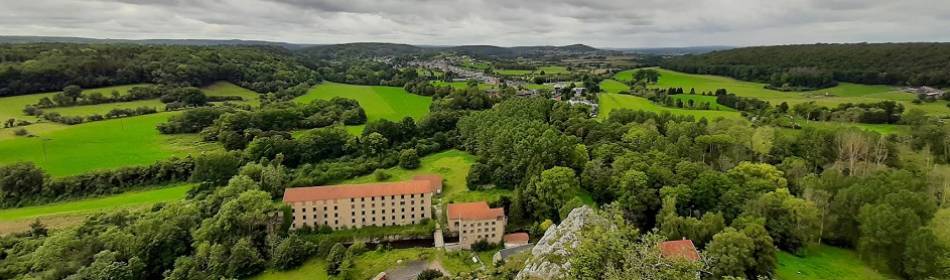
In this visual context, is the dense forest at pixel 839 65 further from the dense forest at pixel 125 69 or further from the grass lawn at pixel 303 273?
the dense forest at pixel 125 69

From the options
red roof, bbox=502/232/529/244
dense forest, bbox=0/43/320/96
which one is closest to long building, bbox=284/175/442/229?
red roof, bbox=502/232/529/244

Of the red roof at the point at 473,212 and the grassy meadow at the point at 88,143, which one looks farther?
the grassy meadow at the point at 88,143

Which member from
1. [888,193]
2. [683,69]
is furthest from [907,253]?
[683,69]

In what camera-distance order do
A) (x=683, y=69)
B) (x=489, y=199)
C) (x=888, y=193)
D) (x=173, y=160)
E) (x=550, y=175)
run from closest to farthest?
(x=888, y=193), (x=550, y=175), (x=489, y=199), (x=173, y=160), (x=683, y=69)

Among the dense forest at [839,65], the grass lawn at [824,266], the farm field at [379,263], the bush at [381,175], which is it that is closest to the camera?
Result: the grass lawn at [824,266]

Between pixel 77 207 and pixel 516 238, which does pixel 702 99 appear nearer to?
pixel 516 238

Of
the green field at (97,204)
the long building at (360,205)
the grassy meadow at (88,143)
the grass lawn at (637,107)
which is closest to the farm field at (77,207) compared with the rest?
the green field at (97,204)

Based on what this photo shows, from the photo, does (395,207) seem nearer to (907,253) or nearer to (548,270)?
(548,270)

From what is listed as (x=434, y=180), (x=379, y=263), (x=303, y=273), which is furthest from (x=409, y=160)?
(x=303, y=273)
